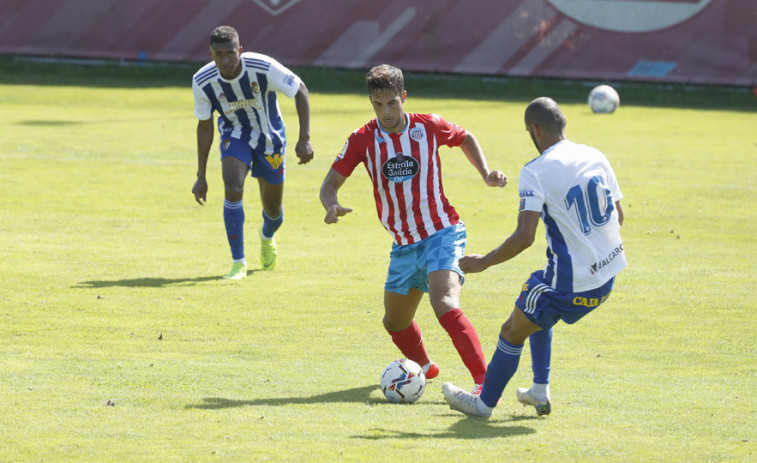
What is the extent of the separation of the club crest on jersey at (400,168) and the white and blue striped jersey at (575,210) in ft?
3.75

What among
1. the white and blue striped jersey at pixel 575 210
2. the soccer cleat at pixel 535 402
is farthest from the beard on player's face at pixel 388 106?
the soccer cleat at pixel 535 402

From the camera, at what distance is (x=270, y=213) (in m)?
10.7

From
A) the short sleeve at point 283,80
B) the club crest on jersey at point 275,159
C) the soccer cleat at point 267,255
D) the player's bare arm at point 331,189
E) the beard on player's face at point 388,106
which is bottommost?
the soccer cleat at point 267,255

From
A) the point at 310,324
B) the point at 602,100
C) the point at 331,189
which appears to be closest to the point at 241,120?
the point at 310,324

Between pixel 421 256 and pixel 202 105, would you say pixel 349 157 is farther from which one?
pixel 202 105

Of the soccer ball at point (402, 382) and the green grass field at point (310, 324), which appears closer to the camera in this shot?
the green grass field at point (310, 324)

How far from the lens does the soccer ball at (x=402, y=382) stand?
6469 mm

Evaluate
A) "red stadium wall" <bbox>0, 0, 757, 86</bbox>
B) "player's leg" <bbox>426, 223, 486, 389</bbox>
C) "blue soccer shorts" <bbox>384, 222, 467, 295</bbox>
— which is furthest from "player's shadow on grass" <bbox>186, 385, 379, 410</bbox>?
"red stadium wall" <bbox>0, 0, 757, 86</bbox>

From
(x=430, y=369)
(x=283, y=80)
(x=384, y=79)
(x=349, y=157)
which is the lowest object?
(x=430, y=369)

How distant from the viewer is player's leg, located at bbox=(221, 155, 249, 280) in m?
10.2

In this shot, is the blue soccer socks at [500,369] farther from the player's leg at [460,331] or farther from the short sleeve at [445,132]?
the short sleeve at [445,132]

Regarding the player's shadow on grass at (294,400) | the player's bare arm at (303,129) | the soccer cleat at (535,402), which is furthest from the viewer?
the player's bare arm at (303,129)

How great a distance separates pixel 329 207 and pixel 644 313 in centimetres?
345

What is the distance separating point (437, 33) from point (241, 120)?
54.7 ft
